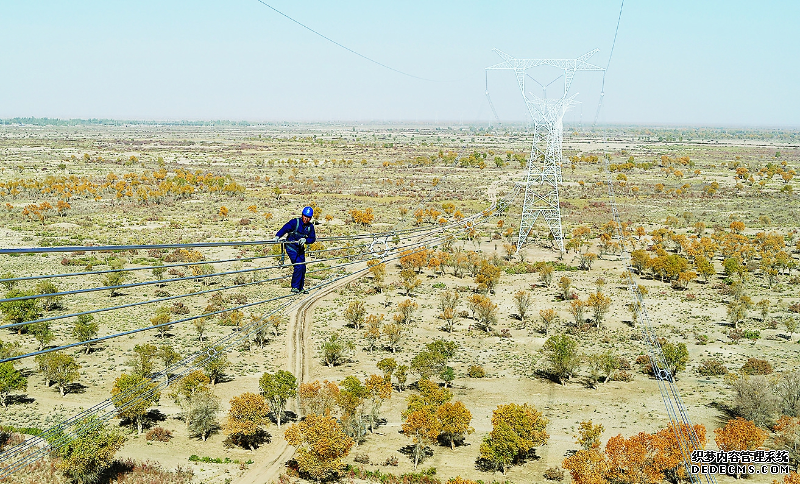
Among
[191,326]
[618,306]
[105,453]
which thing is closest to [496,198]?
[618,306]

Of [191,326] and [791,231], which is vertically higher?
[791,231]

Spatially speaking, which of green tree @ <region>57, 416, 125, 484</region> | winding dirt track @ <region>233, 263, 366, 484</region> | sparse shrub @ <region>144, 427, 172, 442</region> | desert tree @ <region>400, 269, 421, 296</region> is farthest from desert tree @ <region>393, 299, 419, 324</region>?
green tree @ <region>57, 416, 125, 484</region>

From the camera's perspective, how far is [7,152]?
144m

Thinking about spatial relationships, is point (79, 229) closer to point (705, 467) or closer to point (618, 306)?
point (618, 306)

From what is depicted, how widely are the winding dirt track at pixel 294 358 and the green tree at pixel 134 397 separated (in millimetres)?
5939

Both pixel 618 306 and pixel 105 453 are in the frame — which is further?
pixel 618 306

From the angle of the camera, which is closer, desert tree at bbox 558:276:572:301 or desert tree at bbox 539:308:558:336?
desert tree at bbox 539:308:558:336

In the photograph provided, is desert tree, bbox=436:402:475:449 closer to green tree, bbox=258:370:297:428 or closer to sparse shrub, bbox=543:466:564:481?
sparse shrub, bbox=543:466:564:481

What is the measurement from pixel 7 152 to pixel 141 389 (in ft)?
495

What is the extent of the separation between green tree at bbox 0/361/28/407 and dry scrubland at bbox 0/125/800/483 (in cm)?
14

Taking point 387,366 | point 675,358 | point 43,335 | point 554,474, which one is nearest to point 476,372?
point 387,366

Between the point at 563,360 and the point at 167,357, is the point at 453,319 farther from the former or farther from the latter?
the point at 167,357

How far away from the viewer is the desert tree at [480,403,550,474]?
22.6 m

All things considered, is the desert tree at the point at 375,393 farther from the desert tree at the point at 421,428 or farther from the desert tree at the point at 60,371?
the desert tree at the point at 60,371
